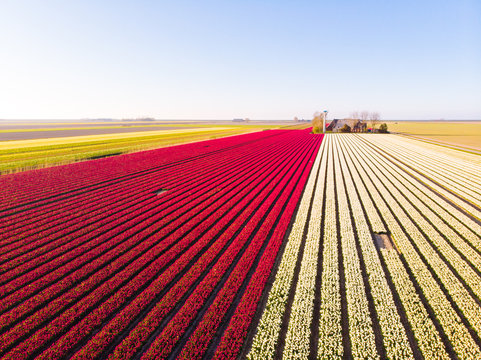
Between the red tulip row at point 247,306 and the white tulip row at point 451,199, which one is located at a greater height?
the white tulip row at point 451,199

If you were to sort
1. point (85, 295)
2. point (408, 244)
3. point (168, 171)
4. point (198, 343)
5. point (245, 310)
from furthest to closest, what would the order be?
point (168, 171) → point (408, 244) → point (85, 295) → point (245, 310) → point (198, 343)

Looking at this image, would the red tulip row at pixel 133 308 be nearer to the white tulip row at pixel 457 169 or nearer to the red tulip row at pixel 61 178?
the red tulip row at pixel 61 178

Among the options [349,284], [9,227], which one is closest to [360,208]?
[349,284]

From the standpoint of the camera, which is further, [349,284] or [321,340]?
[349,284]

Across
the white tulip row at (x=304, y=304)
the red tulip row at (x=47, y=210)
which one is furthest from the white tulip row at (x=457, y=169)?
the red tulip row at (x=47, y=210)

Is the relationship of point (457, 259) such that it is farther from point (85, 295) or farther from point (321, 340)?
point (85, 295)

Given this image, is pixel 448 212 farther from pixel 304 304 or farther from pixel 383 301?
pixel 304 304

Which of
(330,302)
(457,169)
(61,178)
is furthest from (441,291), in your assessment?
(61,178)

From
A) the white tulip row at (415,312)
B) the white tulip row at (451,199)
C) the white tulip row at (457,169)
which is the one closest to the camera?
the white tulip row at (415,312)
